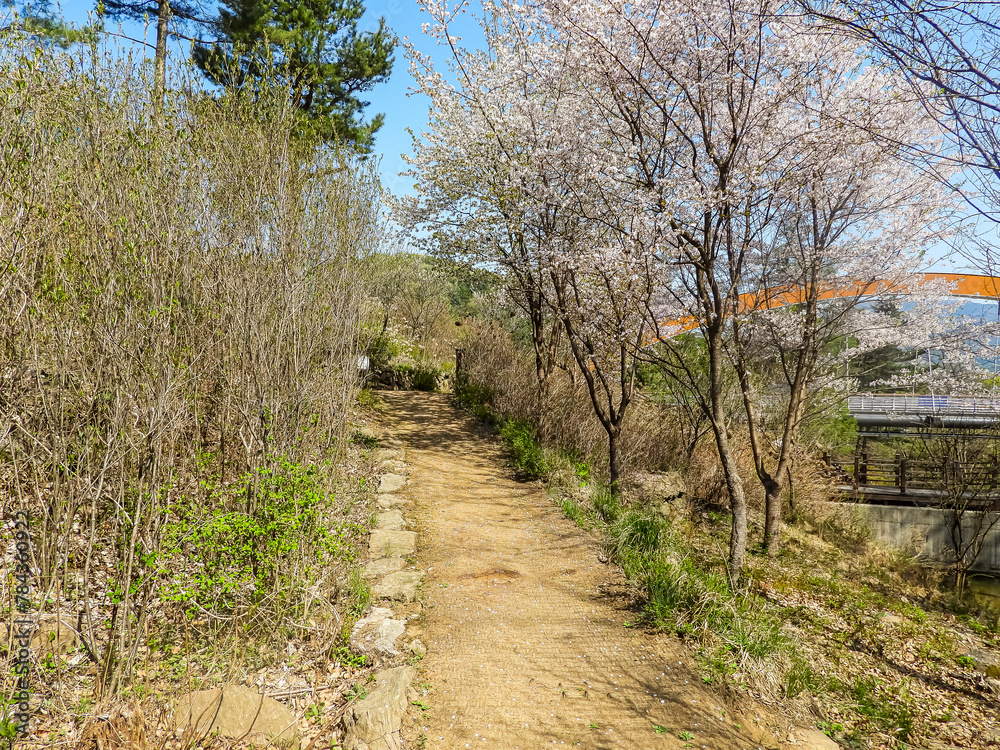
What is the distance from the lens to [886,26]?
3213 millimetres

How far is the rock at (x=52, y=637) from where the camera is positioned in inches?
104

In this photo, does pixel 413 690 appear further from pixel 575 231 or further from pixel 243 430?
pixel 575 231

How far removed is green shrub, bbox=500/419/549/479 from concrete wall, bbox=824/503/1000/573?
642 centimetres

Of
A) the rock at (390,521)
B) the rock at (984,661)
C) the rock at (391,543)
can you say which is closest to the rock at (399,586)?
the rock at (391,543)

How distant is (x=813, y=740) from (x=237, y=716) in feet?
10.4

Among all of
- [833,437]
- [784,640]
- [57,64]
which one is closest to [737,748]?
[784,640]

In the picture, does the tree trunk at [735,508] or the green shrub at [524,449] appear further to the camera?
the green shrub at [524,449]

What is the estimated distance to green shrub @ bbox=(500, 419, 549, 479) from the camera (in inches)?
302

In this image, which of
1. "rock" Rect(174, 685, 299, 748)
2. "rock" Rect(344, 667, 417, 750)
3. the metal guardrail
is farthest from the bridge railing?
"rock" Rect(174, 685, 299, 748)

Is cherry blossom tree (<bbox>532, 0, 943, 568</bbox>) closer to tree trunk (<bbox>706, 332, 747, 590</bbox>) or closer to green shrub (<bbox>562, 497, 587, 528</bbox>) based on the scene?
tree trunk (<bbox>706, 332, 747, 590</bbox>)

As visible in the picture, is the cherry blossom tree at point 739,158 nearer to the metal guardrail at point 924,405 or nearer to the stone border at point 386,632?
the stone border at point 386,632

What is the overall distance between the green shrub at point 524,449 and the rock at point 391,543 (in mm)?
2475

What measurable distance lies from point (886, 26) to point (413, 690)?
15.1ft

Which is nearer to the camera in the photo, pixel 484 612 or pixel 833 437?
pixel 484 612
